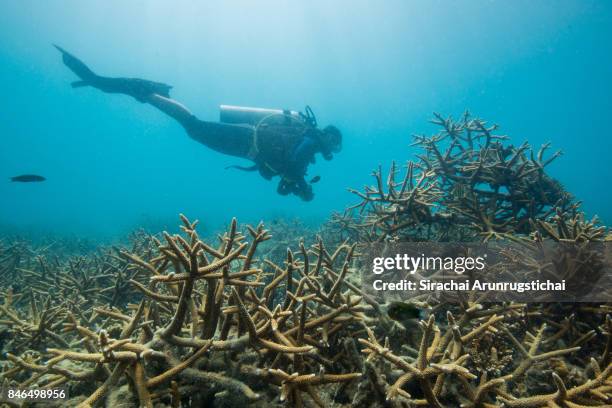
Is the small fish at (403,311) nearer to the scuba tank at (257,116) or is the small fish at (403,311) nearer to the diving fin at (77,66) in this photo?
the scuba tank at (257,116)

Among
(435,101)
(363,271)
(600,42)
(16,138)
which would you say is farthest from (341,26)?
(16,138)

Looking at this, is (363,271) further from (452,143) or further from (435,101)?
(435,101)

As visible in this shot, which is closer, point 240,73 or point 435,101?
point 435,101

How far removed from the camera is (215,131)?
9.69 m

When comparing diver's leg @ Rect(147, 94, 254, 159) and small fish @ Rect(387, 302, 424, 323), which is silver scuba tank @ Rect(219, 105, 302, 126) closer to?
diver's leg @ Rect(147, 94, 254, 159)

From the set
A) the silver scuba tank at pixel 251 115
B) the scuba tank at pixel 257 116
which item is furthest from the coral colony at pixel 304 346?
the silver scuba tank at pixel 251 115

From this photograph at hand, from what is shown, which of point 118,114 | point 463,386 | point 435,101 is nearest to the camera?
point 463,386

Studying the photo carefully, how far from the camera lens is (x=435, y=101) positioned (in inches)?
4141

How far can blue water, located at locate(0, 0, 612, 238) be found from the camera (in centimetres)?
7638

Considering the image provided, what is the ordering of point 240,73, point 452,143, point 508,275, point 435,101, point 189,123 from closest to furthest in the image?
point 508,275, point 452,143, point 189,123, point 435,101, point 240,73

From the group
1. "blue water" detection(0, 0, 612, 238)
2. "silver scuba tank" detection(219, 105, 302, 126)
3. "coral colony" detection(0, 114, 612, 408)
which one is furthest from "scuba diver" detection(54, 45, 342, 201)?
"blue water" detection(0, 0, 612, 238)

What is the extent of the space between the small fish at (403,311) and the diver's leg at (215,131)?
25.5ft

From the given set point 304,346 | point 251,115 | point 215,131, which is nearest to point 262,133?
point 251,115

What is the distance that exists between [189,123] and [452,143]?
767 cm
